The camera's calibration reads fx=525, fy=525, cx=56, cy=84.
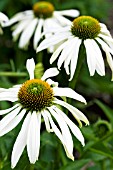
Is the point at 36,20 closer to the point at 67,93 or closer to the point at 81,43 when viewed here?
the point at 81,43

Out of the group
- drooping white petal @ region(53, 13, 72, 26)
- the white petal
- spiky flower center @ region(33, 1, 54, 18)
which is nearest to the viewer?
the white petal

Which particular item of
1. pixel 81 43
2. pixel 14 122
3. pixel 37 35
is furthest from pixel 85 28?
pixel 37 35

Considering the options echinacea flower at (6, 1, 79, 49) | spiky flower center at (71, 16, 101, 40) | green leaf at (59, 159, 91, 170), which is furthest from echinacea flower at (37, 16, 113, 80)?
echinacea flower at (6, 1, 79, 49)

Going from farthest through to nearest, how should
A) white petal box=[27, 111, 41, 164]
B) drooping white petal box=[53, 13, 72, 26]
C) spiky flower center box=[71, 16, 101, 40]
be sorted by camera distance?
drooping white petal box=[53, 13, 72, 26] < spiky flower center box=[71, 16, 101, 40] < white petal box=[27, 111, 41, 164]

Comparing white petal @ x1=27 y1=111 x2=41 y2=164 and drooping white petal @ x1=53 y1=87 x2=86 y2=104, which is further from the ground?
drooping white petal @ x1=53 y1=87 x2=86 y2=104

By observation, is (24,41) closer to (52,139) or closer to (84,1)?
(52,139)

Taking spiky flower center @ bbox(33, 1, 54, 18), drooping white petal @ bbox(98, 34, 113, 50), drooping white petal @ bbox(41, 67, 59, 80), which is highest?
spiky flower center @ bbox(33, 1, 54, 18)

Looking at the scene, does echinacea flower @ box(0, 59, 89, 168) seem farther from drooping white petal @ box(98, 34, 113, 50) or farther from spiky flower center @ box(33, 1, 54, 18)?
spiky flower center @ box(33, 1, 54, 18)
